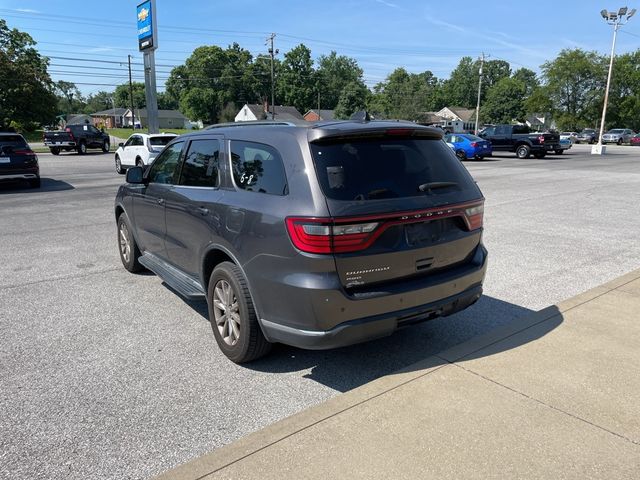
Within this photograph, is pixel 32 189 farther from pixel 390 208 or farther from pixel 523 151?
pixel 523 151

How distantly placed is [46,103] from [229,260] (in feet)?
217

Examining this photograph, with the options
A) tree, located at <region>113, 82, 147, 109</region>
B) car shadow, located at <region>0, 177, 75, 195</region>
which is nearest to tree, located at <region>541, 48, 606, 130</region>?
car shadow, located at <region>0, 177, 75, 195</region>

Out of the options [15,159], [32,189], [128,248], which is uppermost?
[15,159]

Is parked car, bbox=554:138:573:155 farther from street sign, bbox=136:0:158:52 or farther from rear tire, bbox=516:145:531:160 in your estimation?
street sign, bbox=136:0:158:52

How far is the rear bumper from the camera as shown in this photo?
10.2 feet

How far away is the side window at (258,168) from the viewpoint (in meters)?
3.38

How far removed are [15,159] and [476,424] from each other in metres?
15.5

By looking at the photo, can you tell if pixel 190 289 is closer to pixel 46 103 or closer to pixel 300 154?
pixel 300 154

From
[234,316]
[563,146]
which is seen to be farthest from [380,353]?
[563,146]

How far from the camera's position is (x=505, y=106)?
4267 inches

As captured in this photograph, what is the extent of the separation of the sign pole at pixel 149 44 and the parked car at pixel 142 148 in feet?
41.6

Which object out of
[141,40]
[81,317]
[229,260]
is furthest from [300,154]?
[141,40]

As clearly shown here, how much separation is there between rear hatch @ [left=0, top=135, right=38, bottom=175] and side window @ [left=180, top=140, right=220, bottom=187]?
12.3 meters

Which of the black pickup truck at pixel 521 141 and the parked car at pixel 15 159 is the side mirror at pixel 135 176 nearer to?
the parked car at pixel 15 159
